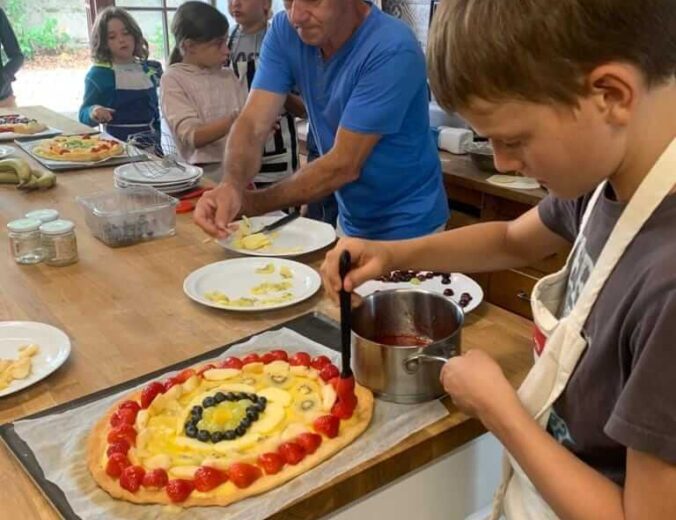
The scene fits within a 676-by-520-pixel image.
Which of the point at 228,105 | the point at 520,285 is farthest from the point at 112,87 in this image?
the point at 520,285

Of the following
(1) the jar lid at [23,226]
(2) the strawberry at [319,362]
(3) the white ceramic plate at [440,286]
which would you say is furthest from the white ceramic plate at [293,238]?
(2) the strawberry at [319,362]

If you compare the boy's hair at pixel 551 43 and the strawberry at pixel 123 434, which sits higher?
the boy's hair at pixel 551 43

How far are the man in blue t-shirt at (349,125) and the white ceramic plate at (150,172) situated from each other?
19 centimetres

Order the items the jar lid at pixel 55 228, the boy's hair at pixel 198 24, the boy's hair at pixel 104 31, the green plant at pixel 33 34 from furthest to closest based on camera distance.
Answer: the green plant at pixel 33 34
the boy's hair at pixel 104 31
the boy's hair at pixel 198 24
the jar lid at pixel 55 228

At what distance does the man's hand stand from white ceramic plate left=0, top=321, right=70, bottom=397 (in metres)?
0.48

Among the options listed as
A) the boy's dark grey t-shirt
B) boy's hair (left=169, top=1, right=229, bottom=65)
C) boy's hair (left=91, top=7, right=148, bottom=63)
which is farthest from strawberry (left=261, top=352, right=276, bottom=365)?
boy's hair (left=91, top=7, right=148, bottom=63)

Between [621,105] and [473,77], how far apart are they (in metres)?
0.14

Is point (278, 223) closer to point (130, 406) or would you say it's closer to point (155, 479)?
point (130, 406)

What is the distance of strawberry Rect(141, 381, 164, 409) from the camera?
989 millimetres

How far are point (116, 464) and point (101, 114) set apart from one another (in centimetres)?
271

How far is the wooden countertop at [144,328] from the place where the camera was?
0.89m

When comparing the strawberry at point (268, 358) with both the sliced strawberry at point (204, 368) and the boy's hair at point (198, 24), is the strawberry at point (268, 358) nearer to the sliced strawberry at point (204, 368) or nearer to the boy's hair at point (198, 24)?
the sliced strawberry at point (204, 368)

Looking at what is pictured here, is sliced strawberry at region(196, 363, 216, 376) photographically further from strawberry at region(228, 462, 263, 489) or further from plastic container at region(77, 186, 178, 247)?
Answer: plastic container at region(77, 186, 178, 247)

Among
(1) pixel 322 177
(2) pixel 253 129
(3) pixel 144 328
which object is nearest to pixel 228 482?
(3) pixel 144 328
